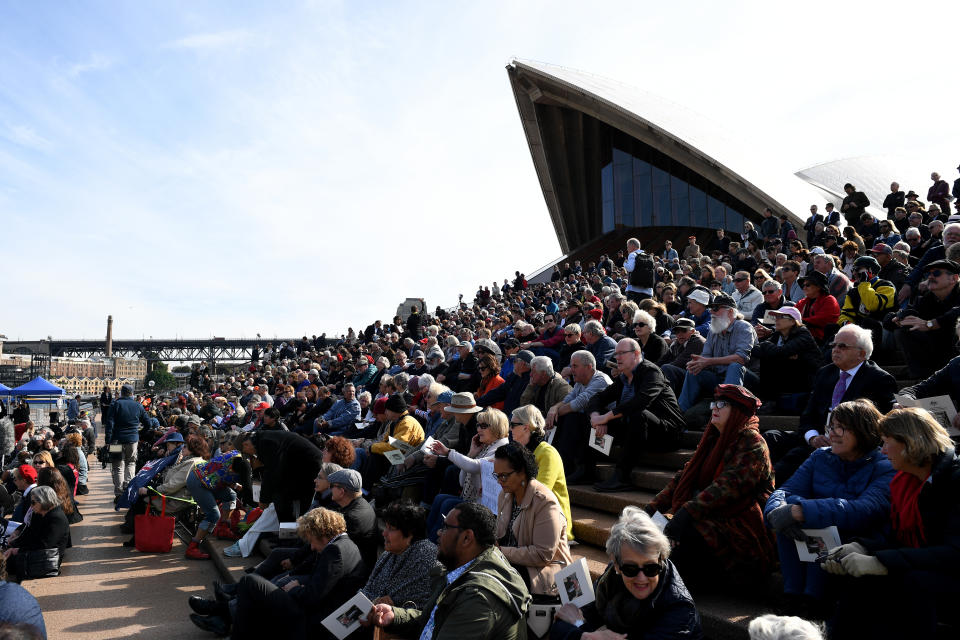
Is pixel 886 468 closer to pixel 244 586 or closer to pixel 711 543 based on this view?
pixel 711 543

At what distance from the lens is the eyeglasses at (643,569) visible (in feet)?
7.87

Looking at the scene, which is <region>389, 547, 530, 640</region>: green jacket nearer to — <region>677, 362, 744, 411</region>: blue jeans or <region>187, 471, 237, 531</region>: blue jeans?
<region>677, 362, 744, 411</region>: blue jeans

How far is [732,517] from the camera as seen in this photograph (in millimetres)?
3211

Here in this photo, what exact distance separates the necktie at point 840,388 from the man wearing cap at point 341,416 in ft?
19.0

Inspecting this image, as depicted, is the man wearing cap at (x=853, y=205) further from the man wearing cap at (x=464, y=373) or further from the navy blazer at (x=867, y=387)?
the navy blazer at (x=867, y=387)

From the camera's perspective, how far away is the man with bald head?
4691 millimetres

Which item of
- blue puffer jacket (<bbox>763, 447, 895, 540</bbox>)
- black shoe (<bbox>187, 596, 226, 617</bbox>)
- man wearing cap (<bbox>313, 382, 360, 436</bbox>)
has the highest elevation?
blue puffer jacket (<bbox>763, 447, 895, 540</bbox>)

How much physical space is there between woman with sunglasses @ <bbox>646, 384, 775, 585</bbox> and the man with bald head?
134cm

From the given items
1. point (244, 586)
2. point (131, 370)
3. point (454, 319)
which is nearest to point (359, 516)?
point (244, 586)

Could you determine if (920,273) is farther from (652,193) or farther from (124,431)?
(652,193)

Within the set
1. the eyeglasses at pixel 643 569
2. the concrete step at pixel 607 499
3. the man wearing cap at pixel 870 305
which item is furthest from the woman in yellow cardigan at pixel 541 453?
the man wearing cap at pixel 870 305

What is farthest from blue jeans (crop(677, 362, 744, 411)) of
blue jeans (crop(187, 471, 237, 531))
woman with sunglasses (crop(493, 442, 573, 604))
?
blue jeans (crop(187, 471, 237, 531))

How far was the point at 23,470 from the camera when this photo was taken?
7.94 meters

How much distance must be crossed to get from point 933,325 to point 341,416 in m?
6.52
